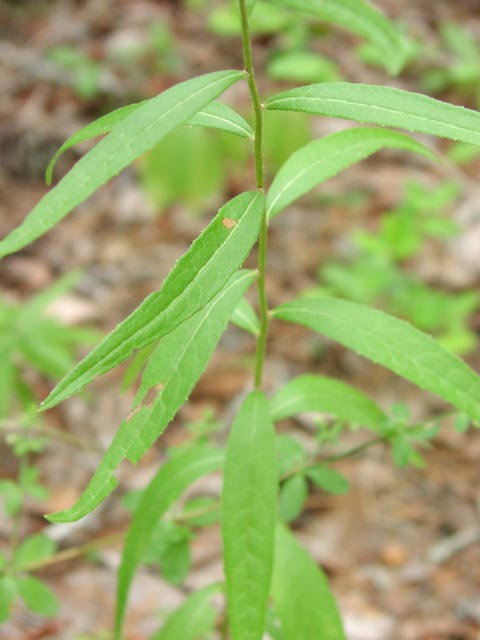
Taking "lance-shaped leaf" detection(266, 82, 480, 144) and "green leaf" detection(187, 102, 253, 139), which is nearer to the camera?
"lance-shaped leaf" detection(266, 82, 480, 144)

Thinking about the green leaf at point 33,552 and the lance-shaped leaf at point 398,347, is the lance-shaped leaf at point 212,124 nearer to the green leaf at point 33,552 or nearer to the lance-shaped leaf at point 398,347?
the lance-shaped leaf at point 398,347

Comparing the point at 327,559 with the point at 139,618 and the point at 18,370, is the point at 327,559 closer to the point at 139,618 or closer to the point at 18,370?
the point at 139,618

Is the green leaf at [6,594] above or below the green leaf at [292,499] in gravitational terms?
below

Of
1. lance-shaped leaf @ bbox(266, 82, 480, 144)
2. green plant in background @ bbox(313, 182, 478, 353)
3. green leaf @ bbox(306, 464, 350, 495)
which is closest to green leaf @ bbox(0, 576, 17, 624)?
green leaf @ bbox(306, 464, 350, 495)

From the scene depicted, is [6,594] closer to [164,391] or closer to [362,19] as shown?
[164,391]

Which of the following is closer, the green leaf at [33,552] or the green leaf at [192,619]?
the green leaf at [192,619]

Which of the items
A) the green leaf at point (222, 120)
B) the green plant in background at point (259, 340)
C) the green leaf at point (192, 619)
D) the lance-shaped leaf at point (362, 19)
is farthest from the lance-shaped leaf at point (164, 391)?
the green leaf at point (192, 619)

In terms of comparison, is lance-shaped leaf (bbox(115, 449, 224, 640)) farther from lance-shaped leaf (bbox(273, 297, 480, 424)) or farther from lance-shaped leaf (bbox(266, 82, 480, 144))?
lance-shaped leaf (bbox(266, 82, 480, 144))
